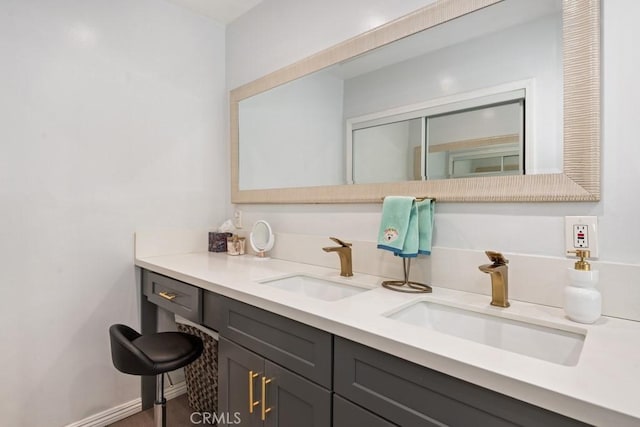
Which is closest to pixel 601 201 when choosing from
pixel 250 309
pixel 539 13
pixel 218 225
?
pixel 539 13

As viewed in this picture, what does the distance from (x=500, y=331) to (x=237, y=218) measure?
167 centimetres

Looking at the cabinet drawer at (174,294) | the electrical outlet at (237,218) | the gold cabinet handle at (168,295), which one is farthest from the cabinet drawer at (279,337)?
the electrical outlet at (237,218)

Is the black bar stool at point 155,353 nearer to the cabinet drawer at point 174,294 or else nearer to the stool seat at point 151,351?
the stool seat at point 151,351

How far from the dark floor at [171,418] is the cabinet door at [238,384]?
0.61 metres

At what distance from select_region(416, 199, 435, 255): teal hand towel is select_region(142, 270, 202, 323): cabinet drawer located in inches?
36.5

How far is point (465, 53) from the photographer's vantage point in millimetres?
1254

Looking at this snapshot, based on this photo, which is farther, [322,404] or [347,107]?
[347,107]

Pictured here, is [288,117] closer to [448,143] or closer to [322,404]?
[448,143]

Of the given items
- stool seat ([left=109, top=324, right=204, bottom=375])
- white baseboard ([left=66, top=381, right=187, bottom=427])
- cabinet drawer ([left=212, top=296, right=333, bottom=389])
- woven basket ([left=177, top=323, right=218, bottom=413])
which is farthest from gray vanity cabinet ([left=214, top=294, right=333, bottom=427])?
white baseboard ([left=66, top=381, right=187, bottom=427])

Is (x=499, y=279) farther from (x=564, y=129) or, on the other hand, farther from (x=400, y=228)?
(x=564, y=129)

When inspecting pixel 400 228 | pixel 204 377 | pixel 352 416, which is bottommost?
pixel 204 377

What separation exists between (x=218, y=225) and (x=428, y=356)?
184cm

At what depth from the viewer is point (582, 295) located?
0.89 meters

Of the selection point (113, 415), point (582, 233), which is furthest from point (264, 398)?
point (113, 415)
